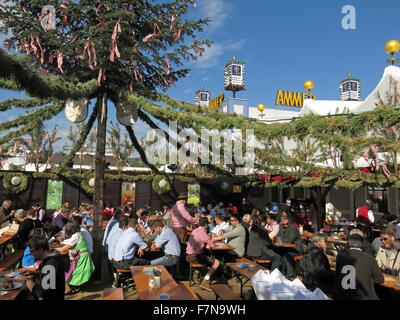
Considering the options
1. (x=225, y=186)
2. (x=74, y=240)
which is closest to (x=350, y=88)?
(x=225, y=186)

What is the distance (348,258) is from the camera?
12.5 ft

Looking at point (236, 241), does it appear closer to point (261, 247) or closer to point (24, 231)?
point (261, 247)

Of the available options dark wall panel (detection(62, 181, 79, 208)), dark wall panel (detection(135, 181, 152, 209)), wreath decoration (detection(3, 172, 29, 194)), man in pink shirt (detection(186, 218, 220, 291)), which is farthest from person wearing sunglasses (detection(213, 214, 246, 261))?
wreath decoration (detection(3, 172, 29, 194))

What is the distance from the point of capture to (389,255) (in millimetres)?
4758

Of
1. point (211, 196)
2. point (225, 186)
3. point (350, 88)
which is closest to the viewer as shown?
point (225, 186)

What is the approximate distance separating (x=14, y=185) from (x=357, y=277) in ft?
50.8

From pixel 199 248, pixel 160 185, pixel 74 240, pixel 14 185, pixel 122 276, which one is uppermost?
pixel 160 185

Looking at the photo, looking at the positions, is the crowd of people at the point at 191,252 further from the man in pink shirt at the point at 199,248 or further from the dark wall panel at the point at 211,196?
the dark wall panel at the point at 211,196

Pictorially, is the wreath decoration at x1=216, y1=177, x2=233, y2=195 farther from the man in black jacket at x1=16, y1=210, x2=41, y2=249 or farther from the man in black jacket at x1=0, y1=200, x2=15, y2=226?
the man in black jacket at x1=16, y1=210, x2=41, y2=249

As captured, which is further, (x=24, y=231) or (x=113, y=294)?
(x=24, y=231)

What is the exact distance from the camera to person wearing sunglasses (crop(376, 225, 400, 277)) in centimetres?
463

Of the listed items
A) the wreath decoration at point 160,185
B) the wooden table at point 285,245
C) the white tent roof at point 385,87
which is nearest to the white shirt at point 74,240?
the wooden table at point 285,245
